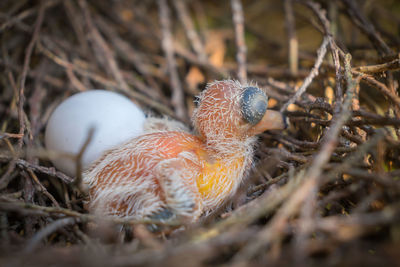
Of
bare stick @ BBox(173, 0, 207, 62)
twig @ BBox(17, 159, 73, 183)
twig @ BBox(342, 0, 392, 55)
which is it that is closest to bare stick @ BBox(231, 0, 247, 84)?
bare stick @ BBox(173, 0, 207, 62)

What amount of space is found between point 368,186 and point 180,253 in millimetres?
460

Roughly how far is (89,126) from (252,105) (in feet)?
1.62

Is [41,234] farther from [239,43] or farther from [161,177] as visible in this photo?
[239,43]

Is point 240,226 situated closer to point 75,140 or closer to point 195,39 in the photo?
point 75,140

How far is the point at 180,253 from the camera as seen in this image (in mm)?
491

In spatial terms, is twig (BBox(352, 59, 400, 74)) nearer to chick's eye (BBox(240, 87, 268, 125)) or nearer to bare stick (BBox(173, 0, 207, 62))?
chick's eye (BBox(240, 87, 268, 125))

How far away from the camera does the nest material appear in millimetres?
520

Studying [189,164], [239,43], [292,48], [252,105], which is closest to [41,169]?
[189,164]

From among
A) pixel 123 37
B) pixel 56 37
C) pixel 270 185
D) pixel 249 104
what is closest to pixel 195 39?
pixel 123 37

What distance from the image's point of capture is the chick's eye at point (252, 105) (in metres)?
0.82

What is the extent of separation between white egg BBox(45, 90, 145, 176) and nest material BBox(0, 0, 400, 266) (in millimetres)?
82

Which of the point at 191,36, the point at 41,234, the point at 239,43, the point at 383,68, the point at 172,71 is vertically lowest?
the point at 41,234

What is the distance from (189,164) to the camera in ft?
2.65

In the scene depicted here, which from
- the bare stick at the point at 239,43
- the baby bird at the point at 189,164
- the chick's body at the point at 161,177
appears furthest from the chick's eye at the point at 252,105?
the bare stick at the point at 239,43
